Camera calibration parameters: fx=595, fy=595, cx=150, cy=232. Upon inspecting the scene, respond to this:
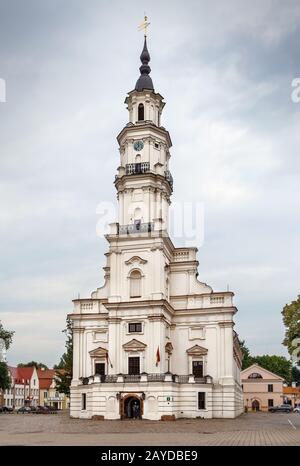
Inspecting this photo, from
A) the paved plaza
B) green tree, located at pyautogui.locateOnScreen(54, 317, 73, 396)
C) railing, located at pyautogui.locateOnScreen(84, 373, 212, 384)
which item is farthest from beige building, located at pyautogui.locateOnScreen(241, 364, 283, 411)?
the paved plaza

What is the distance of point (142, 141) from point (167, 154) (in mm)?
4054

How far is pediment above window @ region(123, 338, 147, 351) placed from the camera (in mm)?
54938

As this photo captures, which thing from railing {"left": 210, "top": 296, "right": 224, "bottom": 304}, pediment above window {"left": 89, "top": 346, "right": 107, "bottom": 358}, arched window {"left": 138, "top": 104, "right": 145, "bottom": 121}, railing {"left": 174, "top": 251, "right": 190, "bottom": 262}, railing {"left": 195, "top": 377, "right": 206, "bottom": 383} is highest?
arched window {"left": 138, "top": 104, "right": 145, "bottom": 121}

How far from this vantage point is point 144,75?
65.3 metres

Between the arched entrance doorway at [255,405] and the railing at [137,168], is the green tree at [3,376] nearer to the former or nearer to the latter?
the railing at [137,168]

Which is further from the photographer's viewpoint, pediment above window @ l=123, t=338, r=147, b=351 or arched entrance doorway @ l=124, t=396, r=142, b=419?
pediment above window @ l=123, t=338, r=147, b=351

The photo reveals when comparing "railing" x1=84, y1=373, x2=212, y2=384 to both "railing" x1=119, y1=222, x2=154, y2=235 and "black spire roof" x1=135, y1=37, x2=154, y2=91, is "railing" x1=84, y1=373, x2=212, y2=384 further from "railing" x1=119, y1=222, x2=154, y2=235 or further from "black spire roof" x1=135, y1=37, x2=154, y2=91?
"black spire roof" x1=135, y1=37, x2=154, y2=91

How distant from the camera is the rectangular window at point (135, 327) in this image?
183ft

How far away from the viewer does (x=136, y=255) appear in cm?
5775

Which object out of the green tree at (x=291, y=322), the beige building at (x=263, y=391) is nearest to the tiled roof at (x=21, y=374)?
the beige building at (x=263, y=391)

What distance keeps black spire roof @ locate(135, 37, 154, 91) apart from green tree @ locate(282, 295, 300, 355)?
33.0m

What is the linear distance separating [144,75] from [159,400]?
3470 cm

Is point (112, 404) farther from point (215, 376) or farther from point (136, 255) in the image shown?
point (136, 255)
